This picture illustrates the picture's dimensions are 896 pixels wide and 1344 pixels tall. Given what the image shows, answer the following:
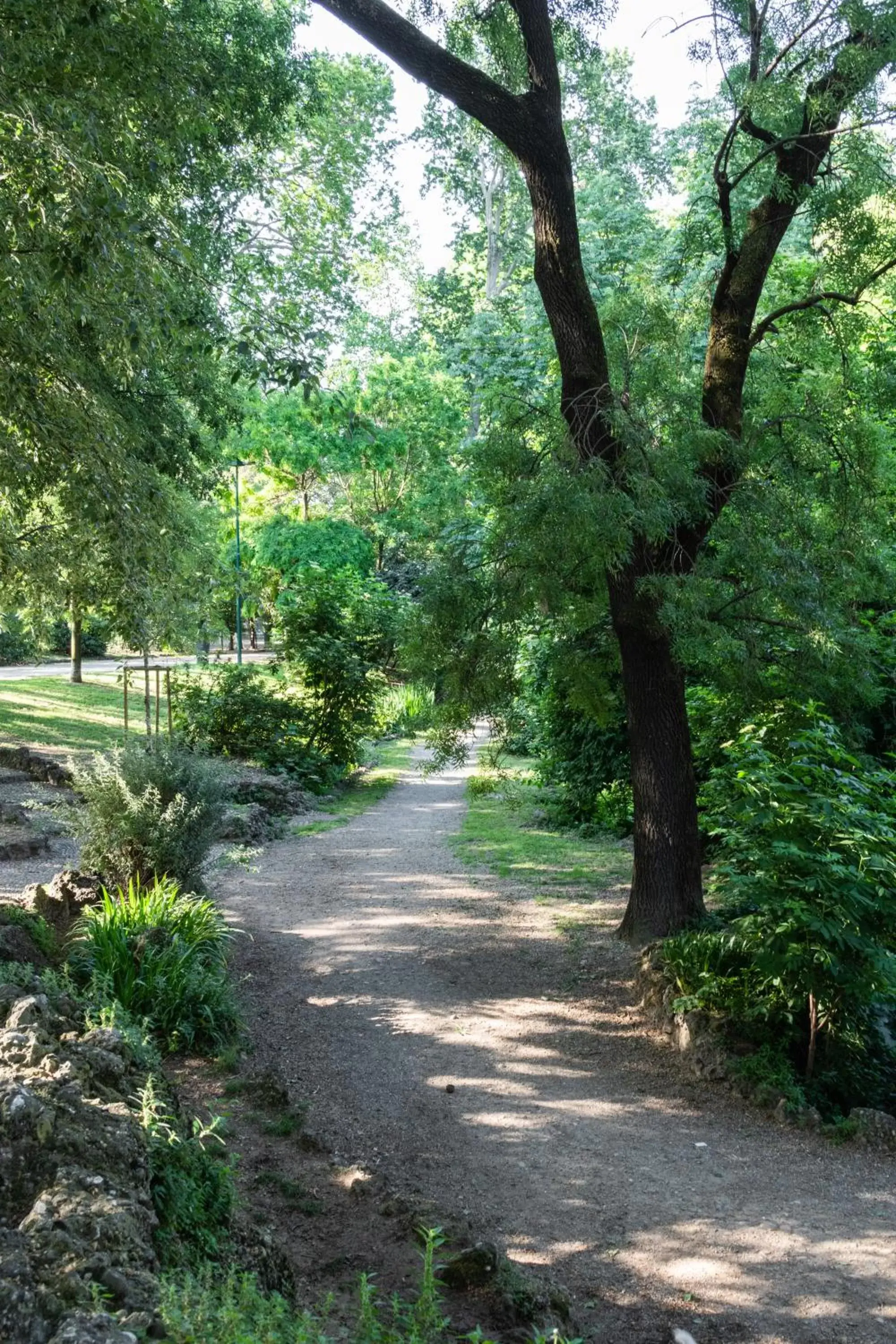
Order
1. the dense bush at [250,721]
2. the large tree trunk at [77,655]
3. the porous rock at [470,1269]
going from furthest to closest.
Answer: the large tree trunk at [77,655] → the dense bush at [250,721] → the porous rock at [470,1269]

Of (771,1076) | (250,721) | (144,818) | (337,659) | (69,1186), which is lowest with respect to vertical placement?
(771,1076)

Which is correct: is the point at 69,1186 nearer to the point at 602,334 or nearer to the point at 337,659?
the point at 602,334

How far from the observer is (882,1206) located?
16.9 ft

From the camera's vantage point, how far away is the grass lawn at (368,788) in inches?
579

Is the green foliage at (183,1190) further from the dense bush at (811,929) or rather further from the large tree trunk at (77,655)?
the large tree trunk at (77,655)

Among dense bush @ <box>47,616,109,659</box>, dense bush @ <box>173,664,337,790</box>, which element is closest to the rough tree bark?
dense bush @ <box>173,664,337,790</box>

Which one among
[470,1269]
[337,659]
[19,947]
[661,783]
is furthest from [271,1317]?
[337,659]

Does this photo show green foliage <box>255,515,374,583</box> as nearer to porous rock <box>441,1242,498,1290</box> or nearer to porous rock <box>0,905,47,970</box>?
porous rock <box>0,905,47,970</box>

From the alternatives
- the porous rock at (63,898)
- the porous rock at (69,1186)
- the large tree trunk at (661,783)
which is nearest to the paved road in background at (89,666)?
the porous rock at (63,898)

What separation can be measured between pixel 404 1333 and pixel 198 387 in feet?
35.4

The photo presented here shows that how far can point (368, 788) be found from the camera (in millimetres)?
18391

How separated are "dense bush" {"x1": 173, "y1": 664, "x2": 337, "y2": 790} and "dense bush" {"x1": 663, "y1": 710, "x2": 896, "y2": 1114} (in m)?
11.0

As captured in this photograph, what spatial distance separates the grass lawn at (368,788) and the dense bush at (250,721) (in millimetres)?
594

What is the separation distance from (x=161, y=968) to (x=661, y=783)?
4.01 metres
